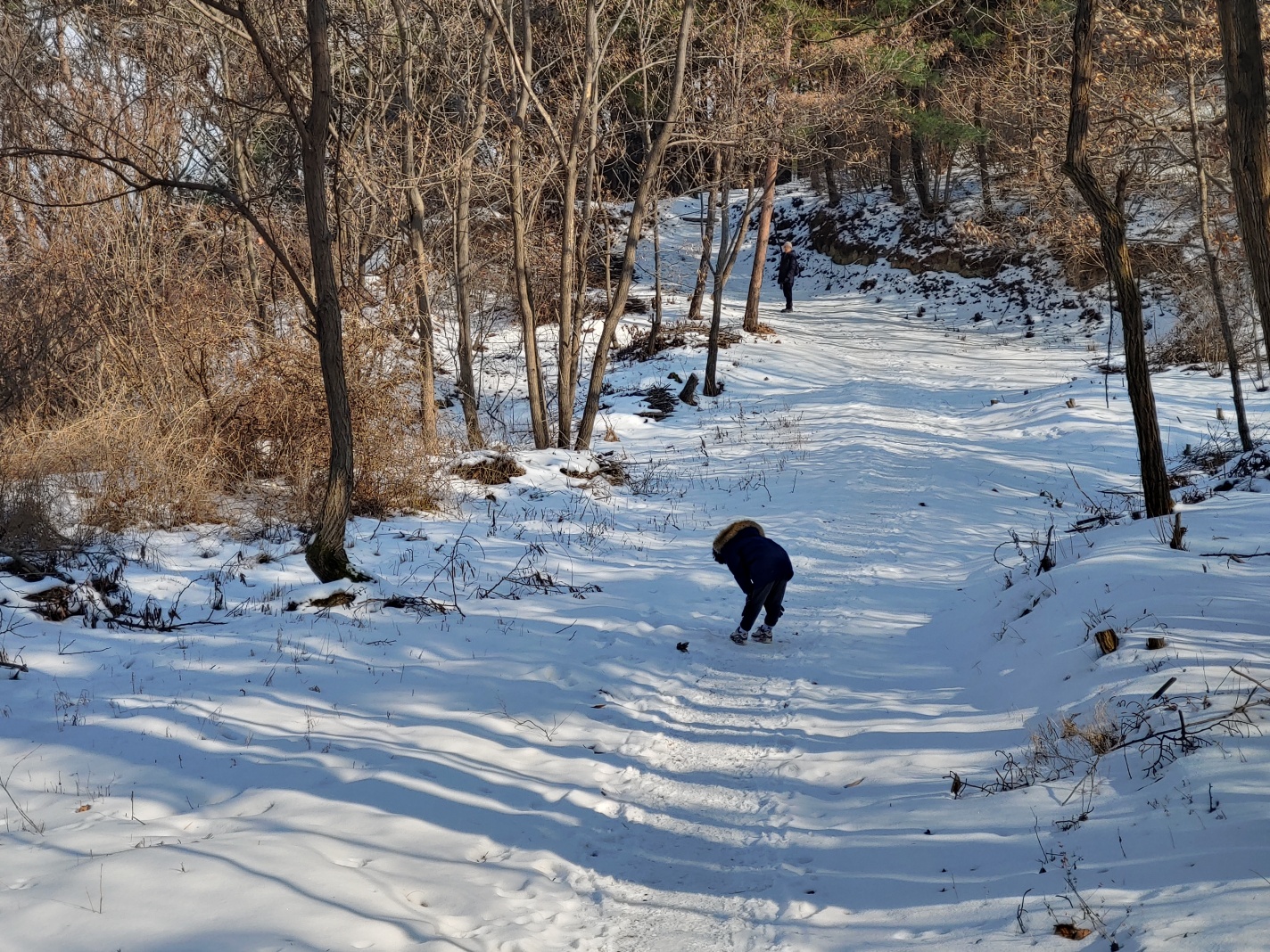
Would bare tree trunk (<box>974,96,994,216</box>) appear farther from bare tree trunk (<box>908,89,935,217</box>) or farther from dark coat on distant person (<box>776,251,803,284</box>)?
dark coat on distant person (<box>776,251,803,284</box>)

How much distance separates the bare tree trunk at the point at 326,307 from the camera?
23.9 feet

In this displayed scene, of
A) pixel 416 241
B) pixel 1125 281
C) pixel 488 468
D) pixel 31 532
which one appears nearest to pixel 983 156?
pixel 416 241

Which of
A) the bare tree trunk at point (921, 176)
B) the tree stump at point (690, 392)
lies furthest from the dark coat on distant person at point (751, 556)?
the bare tree trunk at point (921, 176)

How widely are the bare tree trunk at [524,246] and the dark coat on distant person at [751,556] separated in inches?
290

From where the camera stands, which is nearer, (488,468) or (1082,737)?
(1082,737)

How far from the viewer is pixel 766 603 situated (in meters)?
7.31

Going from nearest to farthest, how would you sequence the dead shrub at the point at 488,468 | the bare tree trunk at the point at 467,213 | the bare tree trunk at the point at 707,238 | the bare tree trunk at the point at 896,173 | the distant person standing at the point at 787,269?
the dead shrub at the point at 488,468
the bare tree trunk at the point at 467,213
the bare tree trunk at the point at 707,238
the distant person standing at the point at 787,269
the bare tree trunk at the point at 896,173

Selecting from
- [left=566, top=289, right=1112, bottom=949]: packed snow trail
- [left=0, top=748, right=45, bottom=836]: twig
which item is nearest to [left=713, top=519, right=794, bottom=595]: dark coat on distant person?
[left=566, top=289, right=1112, bottom=949]: packed snow trail

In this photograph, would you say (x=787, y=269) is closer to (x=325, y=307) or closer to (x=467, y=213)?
(x=467, y=213)

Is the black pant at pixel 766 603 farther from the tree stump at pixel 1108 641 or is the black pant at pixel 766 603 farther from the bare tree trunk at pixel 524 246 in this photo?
the bare tree trunk at pixel 524 246

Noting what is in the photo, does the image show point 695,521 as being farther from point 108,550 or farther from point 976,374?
point 976,374

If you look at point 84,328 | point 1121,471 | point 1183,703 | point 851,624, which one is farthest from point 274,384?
point 1121,471

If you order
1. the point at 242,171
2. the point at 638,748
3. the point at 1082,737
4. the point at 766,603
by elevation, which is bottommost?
the point at 638,748

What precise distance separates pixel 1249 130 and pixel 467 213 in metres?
12.0
